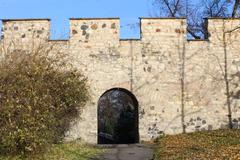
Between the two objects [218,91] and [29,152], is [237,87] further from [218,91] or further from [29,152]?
[29,152]

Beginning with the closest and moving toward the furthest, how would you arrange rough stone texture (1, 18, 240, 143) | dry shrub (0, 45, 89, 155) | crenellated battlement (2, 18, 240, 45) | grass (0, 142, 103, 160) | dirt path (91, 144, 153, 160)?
dry shrub (0, 45, 89, 155) → grass (0, 142, 103, 160) → dirt path (91, 144, 153, 160) → rough stone texture (1, 18, 240, 143) → crenellated battlement (2, 18, 240, 45)

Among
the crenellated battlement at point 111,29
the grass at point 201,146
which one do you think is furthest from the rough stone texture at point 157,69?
the grass at point 201,146

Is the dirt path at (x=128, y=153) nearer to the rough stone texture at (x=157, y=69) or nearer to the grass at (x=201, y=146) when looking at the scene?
the grass at (x=201, y=146)

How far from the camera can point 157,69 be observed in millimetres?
18062

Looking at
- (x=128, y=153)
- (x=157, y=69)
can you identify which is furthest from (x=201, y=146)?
(x=157, y=69)

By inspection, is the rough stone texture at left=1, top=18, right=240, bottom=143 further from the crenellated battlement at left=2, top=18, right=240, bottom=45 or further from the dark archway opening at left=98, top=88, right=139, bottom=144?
the dark archway opening at left=98, top=88, right=139, bottom=144

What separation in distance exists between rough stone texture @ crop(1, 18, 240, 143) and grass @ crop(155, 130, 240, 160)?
0.89 m

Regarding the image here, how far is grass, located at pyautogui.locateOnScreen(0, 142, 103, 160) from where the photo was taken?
1337 cm

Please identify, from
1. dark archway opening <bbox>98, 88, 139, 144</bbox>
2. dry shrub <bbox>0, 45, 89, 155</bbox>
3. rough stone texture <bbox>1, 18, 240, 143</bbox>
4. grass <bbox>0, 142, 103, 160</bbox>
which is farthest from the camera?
dark archway opening <bbox>98, 88, 139, 144</bbox>

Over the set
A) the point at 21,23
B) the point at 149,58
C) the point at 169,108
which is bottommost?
the point at 169,108

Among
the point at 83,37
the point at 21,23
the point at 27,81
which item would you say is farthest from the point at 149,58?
the point at 27,81

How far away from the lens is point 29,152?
13.0 m

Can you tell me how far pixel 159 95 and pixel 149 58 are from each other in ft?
4.71

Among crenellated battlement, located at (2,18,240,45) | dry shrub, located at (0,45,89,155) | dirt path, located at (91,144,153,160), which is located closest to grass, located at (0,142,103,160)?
dry shrub, located at (0,45,89,155)
